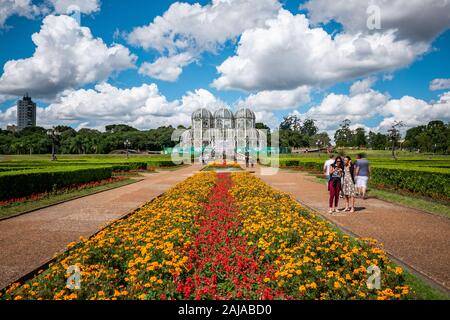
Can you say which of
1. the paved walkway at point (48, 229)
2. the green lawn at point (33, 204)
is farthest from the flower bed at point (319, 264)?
the green lawn at point (33, 204)

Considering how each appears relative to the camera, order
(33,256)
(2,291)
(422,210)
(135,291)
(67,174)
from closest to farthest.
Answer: (135,291)
(2,291)
(33,256)
(422,210)
(67,174)

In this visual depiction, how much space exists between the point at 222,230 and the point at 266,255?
193cm

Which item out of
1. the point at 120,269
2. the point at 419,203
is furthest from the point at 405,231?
the point at 120,269

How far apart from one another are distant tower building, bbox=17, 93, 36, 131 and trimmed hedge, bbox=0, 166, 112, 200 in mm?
201105

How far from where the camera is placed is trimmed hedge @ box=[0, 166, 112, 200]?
37.6ft

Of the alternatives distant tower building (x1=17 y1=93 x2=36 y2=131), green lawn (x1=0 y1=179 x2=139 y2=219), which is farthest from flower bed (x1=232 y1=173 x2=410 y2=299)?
distant tower building (x1=17 y1=93 x2=36 y2=131)

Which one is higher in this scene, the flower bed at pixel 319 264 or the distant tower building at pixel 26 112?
the distant tower building at pixel 26 112

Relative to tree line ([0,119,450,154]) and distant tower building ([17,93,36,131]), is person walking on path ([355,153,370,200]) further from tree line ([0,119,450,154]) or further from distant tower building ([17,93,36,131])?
distant tower building ([17,93,36,131])

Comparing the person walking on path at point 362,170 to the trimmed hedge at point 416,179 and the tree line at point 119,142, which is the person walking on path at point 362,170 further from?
the tree line at point 119,142

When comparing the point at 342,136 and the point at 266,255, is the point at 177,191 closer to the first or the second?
the point at 266,255

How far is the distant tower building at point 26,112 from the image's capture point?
18712cm

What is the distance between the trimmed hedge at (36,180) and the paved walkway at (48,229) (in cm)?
220

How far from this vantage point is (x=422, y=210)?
9.69 metres
